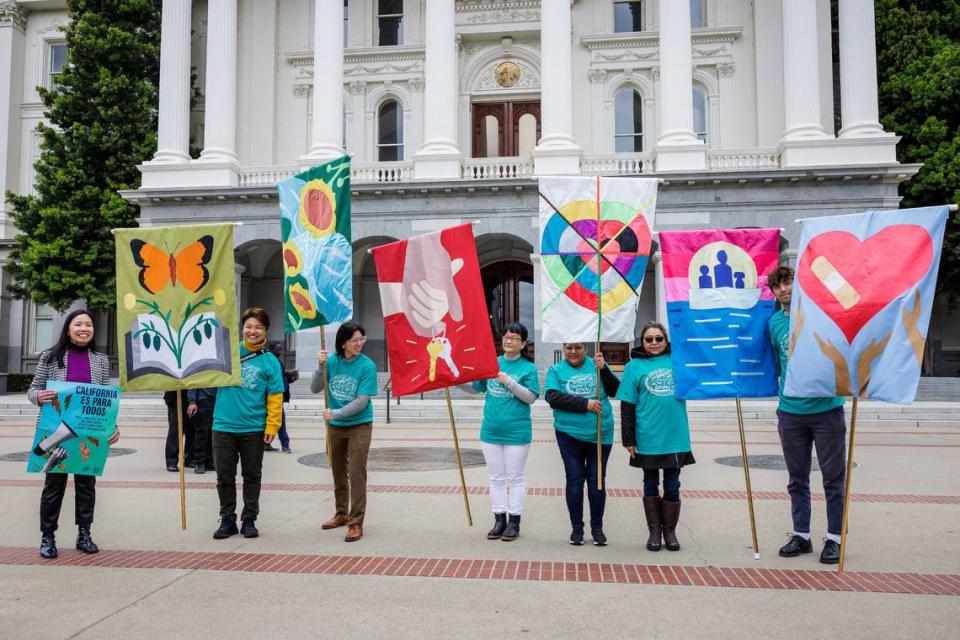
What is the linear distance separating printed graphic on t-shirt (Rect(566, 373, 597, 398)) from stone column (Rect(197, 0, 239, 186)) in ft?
76.9

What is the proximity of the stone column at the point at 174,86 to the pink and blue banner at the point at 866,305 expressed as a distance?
25.7 m

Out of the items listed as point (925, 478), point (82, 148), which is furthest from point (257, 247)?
point (925, 478)

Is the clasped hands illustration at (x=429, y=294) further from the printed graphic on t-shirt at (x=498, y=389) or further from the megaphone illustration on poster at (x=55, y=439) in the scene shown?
the megaphone illustration on poster at (x=55, y=439)

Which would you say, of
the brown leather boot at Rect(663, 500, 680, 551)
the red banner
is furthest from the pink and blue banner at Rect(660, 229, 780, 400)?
the red banner

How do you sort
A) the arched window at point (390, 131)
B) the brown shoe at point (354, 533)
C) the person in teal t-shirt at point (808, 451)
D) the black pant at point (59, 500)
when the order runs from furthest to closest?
1. the arched window at point (390, 131)
2. the brown shoe at point (354, 533)
3. the black pant at point (59, 500)
4. the person in teal t-shirt at point (808, 451)

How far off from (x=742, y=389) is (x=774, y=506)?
93.1 inches

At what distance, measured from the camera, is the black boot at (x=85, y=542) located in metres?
6.02

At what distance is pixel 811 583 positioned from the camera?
5.19 m

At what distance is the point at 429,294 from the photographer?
7.14 metres

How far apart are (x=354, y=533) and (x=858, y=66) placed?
2524cm

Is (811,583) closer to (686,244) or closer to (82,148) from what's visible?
(686,244)

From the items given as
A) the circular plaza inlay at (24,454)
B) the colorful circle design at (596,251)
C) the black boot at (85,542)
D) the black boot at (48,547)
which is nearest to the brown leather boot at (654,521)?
the colorful circle design at (596,251)

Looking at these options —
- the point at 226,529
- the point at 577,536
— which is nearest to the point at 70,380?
the point at 226,529

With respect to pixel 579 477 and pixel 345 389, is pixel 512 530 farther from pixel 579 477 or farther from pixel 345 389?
pixel 345 389
